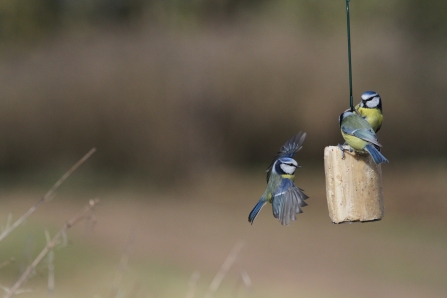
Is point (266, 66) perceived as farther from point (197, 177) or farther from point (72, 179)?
point (72, 179)

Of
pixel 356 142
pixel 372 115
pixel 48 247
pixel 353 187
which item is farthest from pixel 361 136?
pixel 48 247

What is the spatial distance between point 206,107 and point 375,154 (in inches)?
256

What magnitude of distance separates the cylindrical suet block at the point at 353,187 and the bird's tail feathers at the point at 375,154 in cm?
7

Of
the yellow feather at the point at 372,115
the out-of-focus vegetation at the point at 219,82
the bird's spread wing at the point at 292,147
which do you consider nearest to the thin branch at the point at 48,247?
the bird's spread wing at the point at 292,147

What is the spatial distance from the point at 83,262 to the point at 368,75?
176 inches

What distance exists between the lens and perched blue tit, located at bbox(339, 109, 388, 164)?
7.00 feet

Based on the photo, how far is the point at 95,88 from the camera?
28.5ft

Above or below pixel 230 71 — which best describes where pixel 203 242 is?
below

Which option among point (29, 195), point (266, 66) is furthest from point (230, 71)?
point (29, 195)

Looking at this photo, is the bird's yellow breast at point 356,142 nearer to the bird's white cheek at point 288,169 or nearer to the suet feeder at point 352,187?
the suet feeder at point 352,187

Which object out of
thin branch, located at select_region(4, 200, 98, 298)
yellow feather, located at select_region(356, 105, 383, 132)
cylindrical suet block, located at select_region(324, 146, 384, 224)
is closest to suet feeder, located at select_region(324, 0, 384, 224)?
cylindrical suet block, located at select_region(324, 146, 384, 224)

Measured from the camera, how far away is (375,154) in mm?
2115

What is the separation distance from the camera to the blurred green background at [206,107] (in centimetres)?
796

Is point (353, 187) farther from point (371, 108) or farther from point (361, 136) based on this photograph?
point (371, 108)
